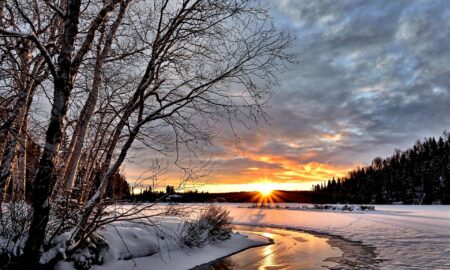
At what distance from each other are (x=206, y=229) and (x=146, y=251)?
505 centimetres

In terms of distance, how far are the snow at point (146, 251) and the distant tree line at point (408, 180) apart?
294ft

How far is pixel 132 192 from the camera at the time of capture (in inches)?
319

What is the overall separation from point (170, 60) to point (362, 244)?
12881 millimetres

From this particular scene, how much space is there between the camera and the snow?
33.7ft

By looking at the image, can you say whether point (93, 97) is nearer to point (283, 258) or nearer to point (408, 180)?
point (283, 258)

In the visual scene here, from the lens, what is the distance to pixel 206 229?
54.6 feet

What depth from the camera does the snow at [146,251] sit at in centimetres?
1027

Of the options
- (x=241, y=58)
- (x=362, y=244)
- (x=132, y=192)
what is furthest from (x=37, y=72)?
(x=362, y=244)

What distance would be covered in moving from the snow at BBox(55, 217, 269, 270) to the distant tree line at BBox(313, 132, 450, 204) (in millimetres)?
89700

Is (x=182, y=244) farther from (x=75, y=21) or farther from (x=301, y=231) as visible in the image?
(x=301, y=231)

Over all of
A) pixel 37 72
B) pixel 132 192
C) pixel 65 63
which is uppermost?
pixel 37 72

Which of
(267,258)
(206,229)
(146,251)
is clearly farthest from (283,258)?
(146,251)

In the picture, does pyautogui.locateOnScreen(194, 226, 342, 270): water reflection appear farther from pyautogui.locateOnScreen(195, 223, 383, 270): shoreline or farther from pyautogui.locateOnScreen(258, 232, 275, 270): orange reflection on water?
pyautogui.locateOnScreen(195, 223, 383, 270): shoreline

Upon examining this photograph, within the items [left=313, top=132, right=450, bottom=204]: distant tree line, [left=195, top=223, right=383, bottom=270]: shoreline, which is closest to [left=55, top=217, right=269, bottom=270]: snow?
[left=195, top=223, right=383, bottom=270]: shoreline
